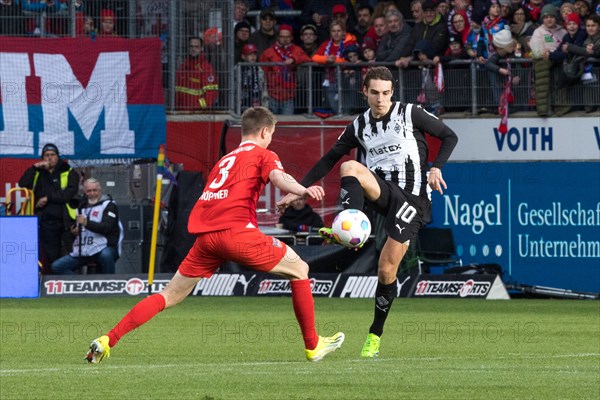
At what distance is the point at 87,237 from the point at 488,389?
1266cm

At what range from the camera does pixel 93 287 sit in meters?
19.6

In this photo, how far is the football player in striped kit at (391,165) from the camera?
1099cm

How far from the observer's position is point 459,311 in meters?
16.9

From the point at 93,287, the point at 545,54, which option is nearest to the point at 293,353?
the point at 93,287

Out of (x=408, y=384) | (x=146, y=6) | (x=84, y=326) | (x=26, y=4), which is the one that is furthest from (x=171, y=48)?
(x=408, y=384)

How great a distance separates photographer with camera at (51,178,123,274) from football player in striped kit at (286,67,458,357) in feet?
30.5

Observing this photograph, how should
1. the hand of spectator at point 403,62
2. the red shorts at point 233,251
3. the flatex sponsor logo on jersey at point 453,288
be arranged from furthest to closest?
the hand of spectator at point 403,62, the flatex sponsor logo on jersey at point 453,288, the red shorts at point 233,251

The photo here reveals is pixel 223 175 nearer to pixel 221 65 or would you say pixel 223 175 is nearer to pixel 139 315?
pixel 139 315

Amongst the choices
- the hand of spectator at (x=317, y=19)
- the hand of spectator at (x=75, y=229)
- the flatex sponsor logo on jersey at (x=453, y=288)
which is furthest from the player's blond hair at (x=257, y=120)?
the hand of spectator at (x=317, y=19)

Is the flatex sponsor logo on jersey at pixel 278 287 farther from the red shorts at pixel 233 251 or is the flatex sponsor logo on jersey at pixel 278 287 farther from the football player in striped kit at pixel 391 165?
the red shorts at pixel 233 251

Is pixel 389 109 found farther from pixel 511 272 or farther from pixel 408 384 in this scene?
pixel 511 272

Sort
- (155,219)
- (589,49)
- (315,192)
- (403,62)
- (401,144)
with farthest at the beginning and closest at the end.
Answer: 1. (403,62)
2. (589,49)
3. (155,219)
4. (401,144)
5. (315,192)

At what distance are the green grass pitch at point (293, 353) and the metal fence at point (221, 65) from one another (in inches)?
168

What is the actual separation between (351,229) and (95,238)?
1109 cm
